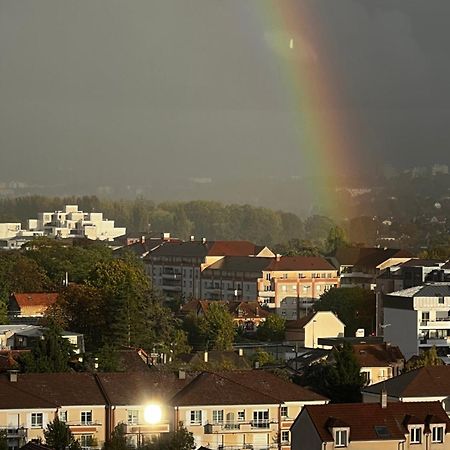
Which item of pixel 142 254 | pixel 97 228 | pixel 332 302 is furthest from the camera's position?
pixel 97 228

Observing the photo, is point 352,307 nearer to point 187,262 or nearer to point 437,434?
point 187,262

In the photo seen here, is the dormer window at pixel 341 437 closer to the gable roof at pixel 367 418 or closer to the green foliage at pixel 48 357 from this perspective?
the gable roof at pixel 367 418

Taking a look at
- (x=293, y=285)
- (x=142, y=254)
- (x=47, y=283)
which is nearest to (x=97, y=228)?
(x=142, y=254)

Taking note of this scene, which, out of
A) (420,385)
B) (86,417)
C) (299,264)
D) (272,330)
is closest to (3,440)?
(86,417)

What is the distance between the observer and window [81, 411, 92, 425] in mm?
40812

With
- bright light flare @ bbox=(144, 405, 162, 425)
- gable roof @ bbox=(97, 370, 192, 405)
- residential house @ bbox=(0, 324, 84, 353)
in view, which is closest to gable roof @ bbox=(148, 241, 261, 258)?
Answer: residential house @ bbox=(0, 324, 84, 353)

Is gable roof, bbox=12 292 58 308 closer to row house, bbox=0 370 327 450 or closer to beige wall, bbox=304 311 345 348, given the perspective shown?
beige wall, bbox=304 311 345 348

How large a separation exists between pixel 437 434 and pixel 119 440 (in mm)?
7898

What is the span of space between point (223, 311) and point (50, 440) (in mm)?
32991

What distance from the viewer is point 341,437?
3734 centimetres

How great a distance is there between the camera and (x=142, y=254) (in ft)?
410

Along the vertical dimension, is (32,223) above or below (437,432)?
above

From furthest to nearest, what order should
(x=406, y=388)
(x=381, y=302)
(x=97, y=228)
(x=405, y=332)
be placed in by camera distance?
(x=97, y=228), (x=381, y=302), (x=405, y=332), (x=406, y=388)

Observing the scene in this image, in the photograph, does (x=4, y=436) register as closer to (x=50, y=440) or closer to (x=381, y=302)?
(x=50, y=440)
